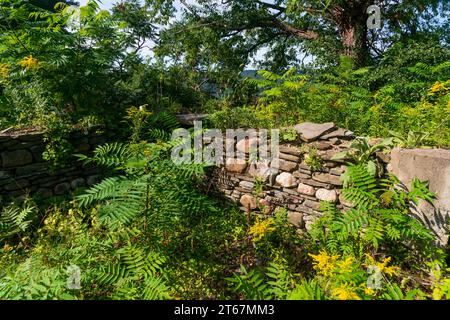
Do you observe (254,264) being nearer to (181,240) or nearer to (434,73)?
(181,240)

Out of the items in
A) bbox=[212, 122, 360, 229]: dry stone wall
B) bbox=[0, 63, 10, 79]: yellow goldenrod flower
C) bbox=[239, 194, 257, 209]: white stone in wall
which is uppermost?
bbox=[0, 63, 10, 79]: yellow goldenrod flower

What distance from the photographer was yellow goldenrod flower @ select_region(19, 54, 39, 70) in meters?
3.44

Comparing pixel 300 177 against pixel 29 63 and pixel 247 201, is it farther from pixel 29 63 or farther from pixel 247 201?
pixel 29 63

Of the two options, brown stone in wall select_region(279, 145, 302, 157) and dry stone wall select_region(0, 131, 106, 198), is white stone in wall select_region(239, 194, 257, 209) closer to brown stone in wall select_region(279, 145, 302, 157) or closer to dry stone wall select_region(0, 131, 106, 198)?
brown stone in wall select_region(279, 145, 302, 157)

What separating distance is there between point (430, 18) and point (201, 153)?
8675mm

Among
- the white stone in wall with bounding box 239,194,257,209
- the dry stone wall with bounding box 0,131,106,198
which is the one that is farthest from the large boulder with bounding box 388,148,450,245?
the dry stone wall with bounding box 0,131,106,198

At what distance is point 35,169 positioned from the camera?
143 inches

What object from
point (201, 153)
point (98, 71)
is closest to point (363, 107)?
point (201, 153)

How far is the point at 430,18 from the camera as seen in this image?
7879 millimetres

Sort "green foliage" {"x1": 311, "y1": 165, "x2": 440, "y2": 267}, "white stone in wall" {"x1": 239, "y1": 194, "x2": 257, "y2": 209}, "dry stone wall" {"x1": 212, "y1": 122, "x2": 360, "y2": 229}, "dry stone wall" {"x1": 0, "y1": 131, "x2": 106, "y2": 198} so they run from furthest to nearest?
"white stone in wall" {"x1": 239, "y1": 194, "x2": 257, "y2": 209}
"dry stone wall" {"x1": 0, "y1": 131, "x2": 106, "y2": 198}
"dry stone wall" {"x1": 212, "y1": 122, "x2": 360, "y2": 229}
"green foliage" {"x1": 311, "y1": 165, "x2": 440, "y2": 267}

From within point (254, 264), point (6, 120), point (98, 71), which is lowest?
point (254, 264)

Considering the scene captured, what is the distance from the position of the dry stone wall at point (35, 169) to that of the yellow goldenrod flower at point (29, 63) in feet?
2.80

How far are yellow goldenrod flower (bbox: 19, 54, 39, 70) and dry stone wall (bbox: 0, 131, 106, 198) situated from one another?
0.85 meters

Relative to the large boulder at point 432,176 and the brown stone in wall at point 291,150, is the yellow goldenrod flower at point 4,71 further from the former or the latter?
the large boulder at point 432,176
